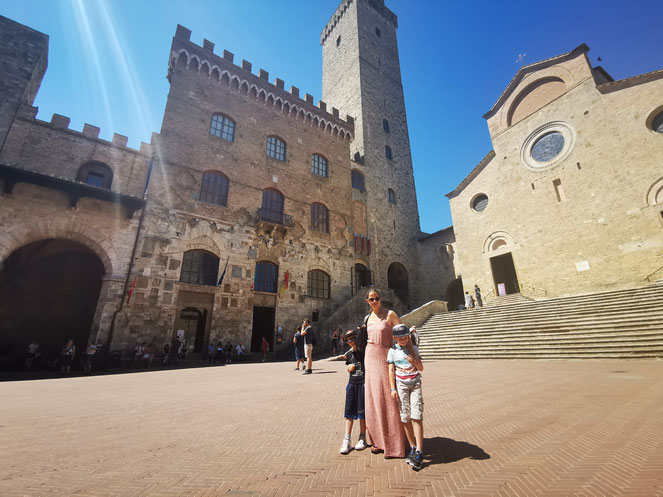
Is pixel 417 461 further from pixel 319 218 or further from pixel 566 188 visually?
pixel 566 188

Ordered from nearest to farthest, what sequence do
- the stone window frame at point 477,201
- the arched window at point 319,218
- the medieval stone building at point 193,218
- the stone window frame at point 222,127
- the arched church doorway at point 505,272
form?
the medieval stone building at point 193,218, the stone window frame at point 222,127, the arched church doorway at point 505,272, the arched window at point 319,218, the stone window frame at point 477,201

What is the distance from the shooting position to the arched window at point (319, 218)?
20.3 meters

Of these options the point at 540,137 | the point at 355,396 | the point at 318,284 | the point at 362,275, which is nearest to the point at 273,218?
the point at 318,284

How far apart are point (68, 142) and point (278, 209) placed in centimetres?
1059

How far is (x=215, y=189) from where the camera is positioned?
17.0m

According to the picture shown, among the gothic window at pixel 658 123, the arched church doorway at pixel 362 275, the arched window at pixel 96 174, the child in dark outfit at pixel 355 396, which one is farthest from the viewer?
the arched church doorway at pixel 362 275

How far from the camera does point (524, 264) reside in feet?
61.3

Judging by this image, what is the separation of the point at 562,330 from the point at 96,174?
21.4 meters

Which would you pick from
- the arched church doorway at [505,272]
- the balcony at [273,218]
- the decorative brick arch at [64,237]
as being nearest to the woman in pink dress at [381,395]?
the decorative brick arch at [64,237]

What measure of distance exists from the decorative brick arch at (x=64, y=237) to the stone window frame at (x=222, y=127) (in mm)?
8418

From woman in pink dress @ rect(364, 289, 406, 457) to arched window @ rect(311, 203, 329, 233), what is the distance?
55.9 feet

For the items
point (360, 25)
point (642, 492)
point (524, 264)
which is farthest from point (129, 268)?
point (360, 25)

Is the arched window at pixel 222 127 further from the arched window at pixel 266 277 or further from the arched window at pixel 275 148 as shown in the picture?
→ the arched window at pixel 266 277

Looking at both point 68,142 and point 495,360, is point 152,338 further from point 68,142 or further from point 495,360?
point 495,360
